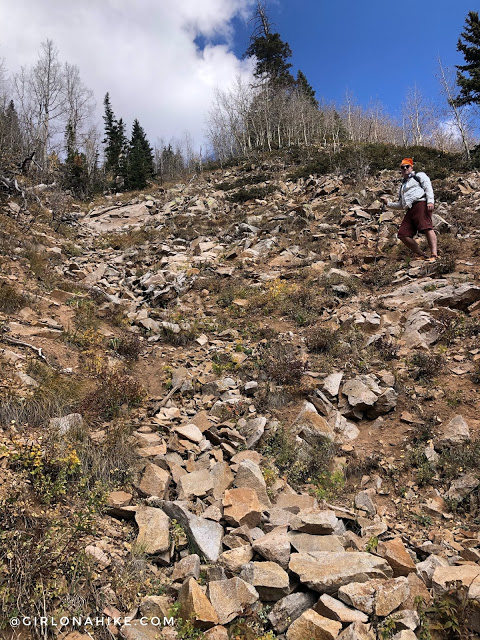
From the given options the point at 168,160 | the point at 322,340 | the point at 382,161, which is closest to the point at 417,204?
the point at 322,340

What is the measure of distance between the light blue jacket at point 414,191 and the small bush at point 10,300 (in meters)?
7.76

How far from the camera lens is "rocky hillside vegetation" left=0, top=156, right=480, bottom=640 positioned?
2369 mm

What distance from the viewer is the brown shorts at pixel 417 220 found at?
7.65 m

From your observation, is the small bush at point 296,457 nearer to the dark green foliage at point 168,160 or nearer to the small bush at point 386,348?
the small bush at point 386,348

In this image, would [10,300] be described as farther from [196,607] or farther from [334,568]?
[334,568]

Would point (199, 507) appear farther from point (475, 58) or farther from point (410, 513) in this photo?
point (475, 58)

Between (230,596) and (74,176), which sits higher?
(74,176)

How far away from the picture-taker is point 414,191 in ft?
25.3

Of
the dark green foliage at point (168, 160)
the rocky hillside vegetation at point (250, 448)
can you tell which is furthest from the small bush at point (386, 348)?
the dark green foliage at point (168, 160)

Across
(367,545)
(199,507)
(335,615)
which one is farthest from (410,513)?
(199,507)

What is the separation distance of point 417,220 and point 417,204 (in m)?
0.32

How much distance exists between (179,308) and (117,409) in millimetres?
4476

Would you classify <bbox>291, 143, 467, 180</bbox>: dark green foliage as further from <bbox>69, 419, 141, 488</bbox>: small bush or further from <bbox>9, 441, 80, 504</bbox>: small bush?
<bbox>9, 441, 80, 504</bbox>: small bush

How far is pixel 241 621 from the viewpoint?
2.35m
